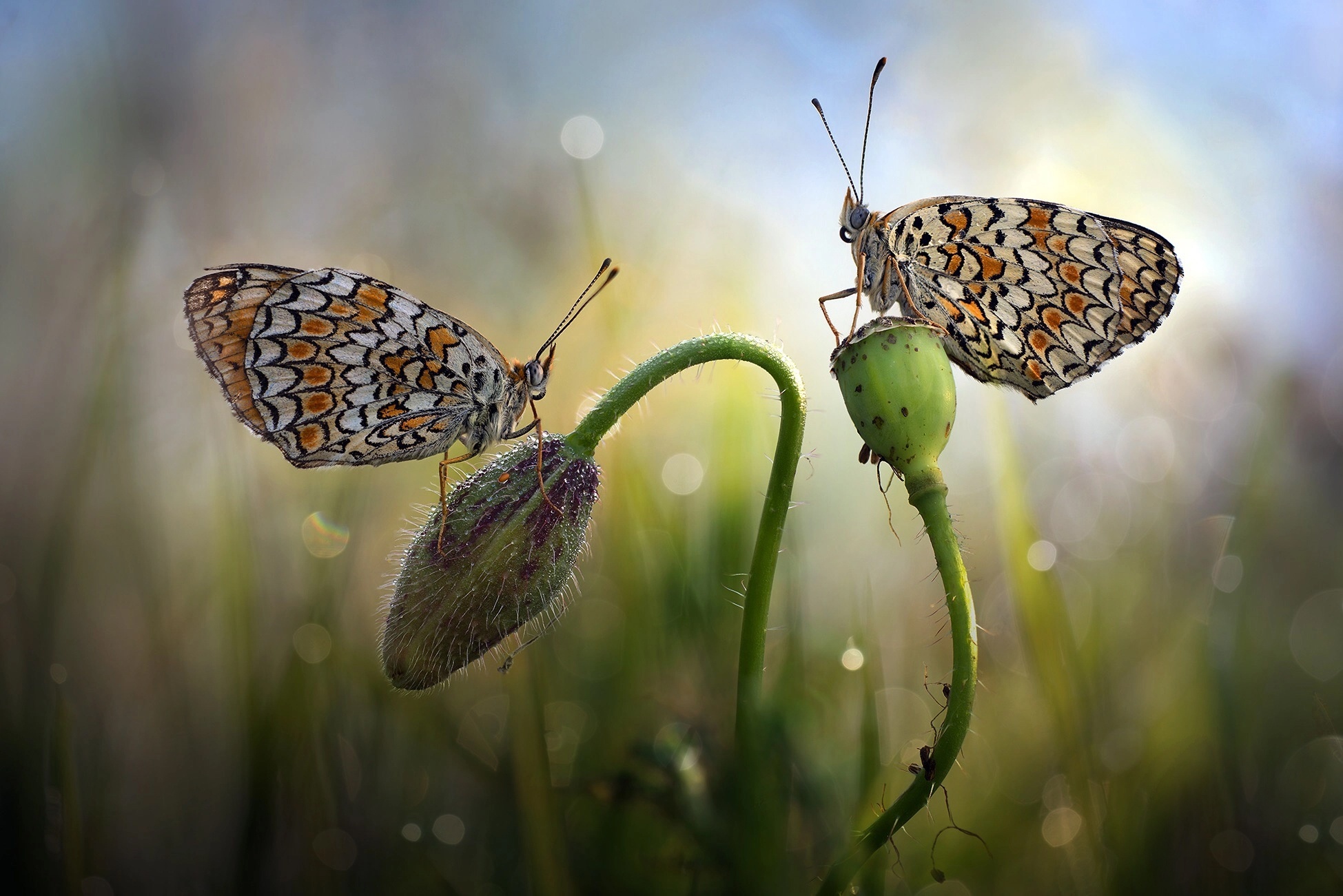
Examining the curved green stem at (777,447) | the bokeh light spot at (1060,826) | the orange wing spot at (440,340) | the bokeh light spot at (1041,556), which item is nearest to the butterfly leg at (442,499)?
the orange wing spot at (440,340)

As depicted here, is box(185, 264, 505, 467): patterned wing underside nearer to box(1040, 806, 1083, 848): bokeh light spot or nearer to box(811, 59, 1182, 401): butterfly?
box(811, 59, 1182, 401): butterfly

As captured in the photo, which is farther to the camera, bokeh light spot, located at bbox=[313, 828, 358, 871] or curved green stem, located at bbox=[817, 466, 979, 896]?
bokeh light spot, located at bbox=[313, 828, 358, 871]

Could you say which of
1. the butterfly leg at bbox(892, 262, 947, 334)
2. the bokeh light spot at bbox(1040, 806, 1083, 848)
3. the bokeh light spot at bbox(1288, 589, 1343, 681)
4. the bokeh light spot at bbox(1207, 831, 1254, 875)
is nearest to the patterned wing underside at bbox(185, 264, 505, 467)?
the butterfly leg at bbox(892, 262, 947, 334)

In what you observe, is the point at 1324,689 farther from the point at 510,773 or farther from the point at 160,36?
the point at 160,36

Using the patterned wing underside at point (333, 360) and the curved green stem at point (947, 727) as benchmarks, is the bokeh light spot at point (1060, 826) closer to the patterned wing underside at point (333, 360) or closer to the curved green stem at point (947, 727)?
the curved green stem at point (947, 727)

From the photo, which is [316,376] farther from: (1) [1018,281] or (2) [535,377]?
(1) [1018,281]

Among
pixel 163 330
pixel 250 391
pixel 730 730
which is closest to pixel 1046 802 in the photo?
pixel 730 730
